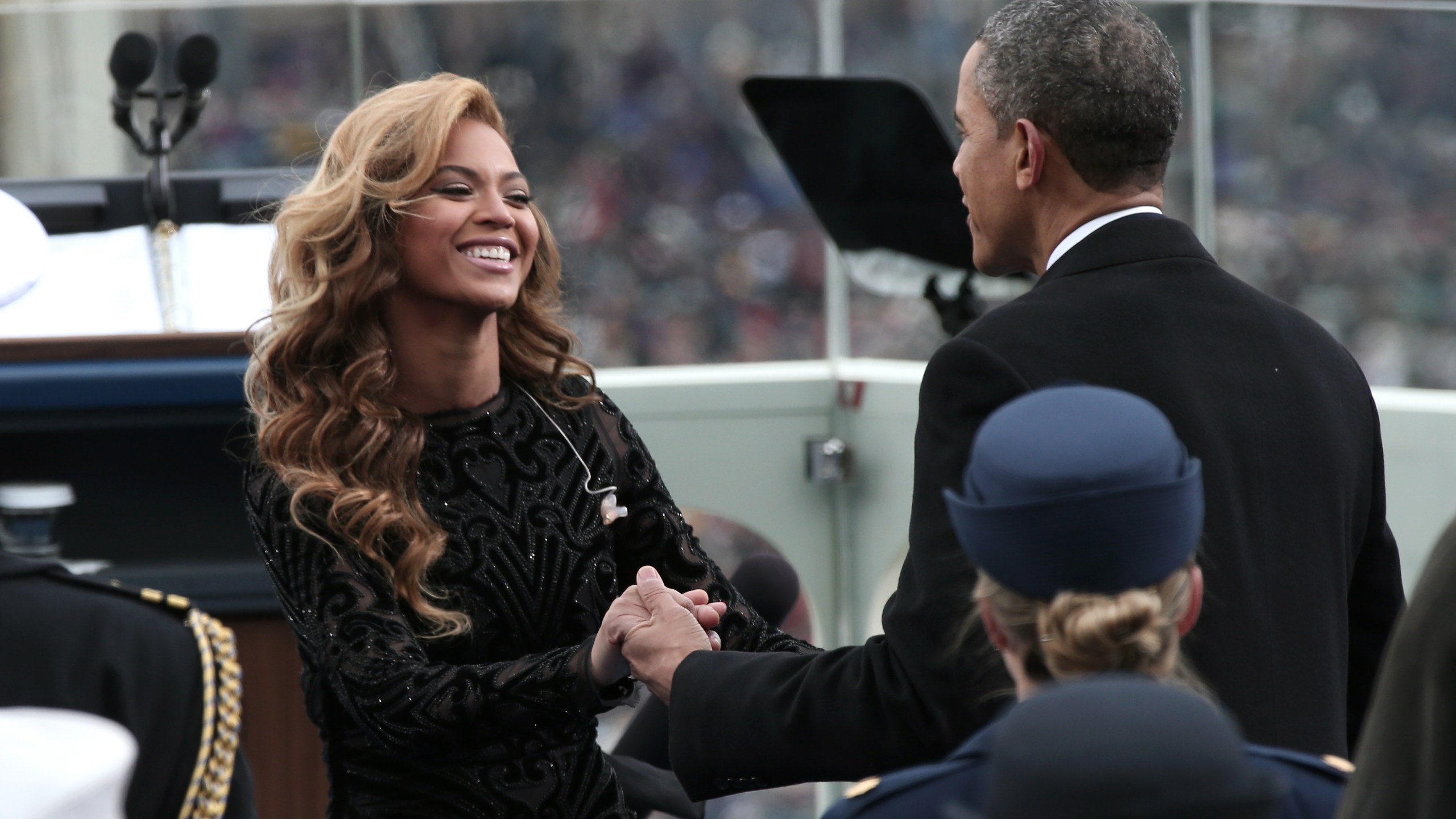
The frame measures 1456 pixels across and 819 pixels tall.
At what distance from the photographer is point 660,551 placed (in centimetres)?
215

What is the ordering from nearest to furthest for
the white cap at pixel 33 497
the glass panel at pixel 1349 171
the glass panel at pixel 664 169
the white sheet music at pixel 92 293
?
1. the white cap at pixel 33 497
2. the white sheet music at pixel 92 293
3. the glass panel at pixel 1349 171
4. the glass panel at pixel 664 169

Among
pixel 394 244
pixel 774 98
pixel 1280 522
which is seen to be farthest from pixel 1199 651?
pixel 774 98

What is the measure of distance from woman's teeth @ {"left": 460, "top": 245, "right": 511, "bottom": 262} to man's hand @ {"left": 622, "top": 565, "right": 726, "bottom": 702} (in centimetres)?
47

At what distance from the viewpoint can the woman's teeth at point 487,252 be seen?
203cm

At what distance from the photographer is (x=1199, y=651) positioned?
159 cm

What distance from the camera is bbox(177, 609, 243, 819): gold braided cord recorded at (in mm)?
1323

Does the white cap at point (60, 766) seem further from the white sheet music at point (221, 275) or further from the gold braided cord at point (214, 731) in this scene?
the white sheet music at point (221, 275)

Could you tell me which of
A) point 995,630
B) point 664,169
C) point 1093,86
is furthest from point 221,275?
point 664,169

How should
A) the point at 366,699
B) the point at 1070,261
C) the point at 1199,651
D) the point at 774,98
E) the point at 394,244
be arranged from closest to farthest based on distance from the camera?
the point at 1199,651, the point at 1070,261, the point at 366,699, the point at 394,244, the point at 774,98

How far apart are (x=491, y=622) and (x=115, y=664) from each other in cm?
75

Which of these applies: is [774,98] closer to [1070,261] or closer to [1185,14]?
[1185,14]

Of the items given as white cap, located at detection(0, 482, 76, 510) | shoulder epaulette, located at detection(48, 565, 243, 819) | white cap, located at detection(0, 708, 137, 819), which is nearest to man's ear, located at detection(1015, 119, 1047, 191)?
shoulder epaulette, located at detection(48, 565, 243, 819)

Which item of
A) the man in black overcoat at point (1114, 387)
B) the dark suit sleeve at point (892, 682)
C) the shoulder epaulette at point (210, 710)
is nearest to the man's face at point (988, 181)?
the man in black overcoat at point (1114, 387)

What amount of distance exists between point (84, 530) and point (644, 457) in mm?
1222
